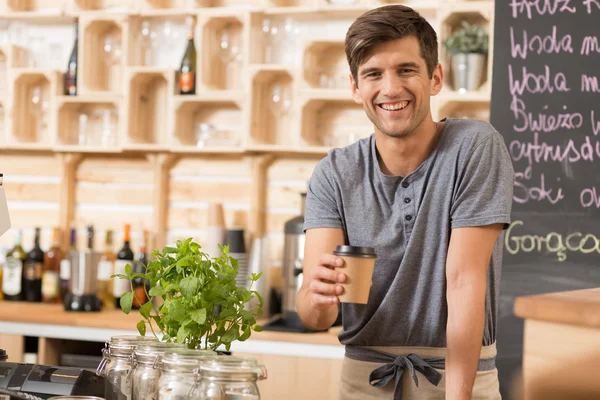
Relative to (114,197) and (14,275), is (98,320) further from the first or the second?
(114,197)

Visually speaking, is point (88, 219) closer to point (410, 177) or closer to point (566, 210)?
point (566, 210)

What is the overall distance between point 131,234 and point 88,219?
0.24 m

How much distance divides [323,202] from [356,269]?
1.41 feet

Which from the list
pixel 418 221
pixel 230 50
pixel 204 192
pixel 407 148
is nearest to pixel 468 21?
pixel 230 50

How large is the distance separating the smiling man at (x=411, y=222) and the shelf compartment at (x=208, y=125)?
1723mm

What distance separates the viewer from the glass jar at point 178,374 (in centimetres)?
111

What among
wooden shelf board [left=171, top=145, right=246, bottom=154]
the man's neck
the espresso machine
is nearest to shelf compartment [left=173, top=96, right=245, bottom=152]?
wooden shelf board [left=171, top=145, right=246, bottom=154]

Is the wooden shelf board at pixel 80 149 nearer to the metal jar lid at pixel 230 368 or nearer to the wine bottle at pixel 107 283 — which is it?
the wine bottle at pixel 107 283

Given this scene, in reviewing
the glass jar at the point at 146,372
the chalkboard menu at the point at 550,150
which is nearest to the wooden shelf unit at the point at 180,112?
the chalkboard menu at the point at 550,150

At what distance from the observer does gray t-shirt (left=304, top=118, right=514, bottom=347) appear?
5.36 ft

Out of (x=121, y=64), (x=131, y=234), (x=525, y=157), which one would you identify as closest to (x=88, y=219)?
(x=131, y=234)

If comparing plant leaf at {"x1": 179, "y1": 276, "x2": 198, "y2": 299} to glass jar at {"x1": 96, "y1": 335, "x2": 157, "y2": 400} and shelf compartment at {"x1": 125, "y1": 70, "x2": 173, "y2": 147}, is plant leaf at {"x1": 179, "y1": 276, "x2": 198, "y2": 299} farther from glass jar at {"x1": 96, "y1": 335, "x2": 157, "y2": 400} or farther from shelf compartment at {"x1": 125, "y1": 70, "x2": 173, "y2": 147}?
shelf compartment at {"x1": 125, "y1": 70, "x2": 173, "y2": 147}

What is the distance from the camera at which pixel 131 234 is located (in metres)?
3.72

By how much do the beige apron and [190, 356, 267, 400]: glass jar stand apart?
0.71 m
